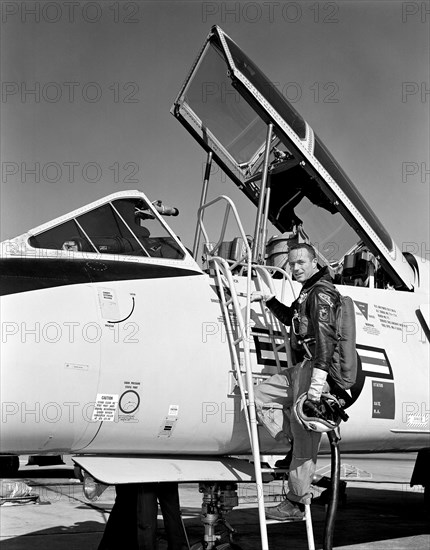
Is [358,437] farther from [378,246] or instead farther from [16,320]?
[16,320]

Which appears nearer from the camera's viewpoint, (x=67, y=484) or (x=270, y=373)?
(x=270, y=373)

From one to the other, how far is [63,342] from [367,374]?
2.98 metres

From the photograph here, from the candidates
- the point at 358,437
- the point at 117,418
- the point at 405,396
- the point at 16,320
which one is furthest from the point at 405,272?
the point at 16,320

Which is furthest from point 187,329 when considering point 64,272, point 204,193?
point 204,193

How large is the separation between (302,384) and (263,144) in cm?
338

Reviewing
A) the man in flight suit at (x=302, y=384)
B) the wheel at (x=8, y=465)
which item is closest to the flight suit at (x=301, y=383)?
the man in flight suit at (x=302, y=384)

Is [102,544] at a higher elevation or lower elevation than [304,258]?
lower

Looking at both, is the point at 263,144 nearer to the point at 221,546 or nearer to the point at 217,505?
the point at 217,505

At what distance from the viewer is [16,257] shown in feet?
16.7

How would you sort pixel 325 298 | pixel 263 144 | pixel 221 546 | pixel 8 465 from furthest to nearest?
pixel 263 144 → pixel 8 465 → pixel 221 546 → pixel 325 298

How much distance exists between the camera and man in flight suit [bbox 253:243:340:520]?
5.19 metres

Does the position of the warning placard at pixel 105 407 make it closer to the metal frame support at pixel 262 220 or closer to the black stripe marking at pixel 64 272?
the black stripe marking at pixel 64 272

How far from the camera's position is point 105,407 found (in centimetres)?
496

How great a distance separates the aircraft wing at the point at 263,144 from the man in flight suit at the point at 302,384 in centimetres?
184
